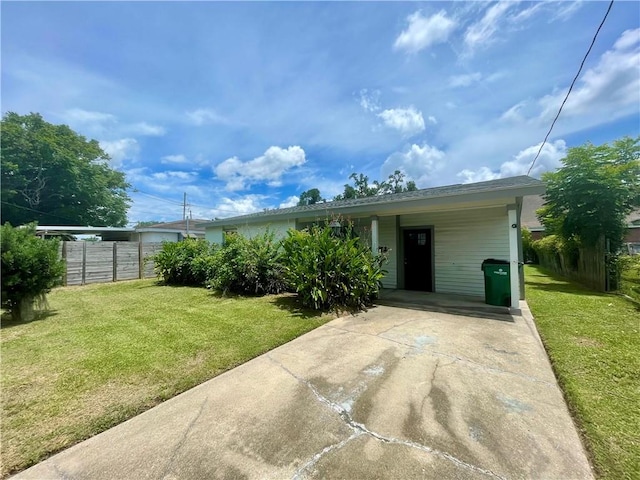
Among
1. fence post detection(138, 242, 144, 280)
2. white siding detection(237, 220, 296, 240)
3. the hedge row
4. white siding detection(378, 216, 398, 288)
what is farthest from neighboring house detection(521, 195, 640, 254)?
fence post detection(138, 242, 144, 280)

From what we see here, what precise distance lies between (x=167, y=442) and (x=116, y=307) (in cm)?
585

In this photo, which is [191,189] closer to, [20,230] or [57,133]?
[57,133]

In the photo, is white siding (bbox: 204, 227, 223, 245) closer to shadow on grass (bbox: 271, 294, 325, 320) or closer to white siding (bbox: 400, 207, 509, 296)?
shadow on grass (bbox: 271, 294, 325, 320)

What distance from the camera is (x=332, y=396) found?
107 inches

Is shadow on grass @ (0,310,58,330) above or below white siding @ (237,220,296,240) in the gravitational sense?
below

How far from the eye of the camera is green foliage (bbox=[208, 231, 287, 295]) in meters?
7.76

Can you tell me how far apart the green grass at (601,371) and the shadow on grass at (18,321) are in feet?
28.1

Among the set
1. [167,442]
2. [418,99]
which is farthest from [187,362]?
[418,99]

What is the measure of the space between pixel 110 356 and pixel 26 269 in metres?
3.35

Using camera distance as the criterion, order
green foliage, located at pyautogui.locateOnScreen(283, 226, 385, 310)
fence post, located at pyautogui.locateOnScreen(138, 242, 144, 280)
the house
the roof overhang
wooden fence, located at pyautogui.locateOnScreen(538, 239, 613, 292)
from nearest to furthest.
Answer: the roof overhang
green foliage, located at pyautogui.locateOnScreen(283, 226, 385, 310)
the house
wooden fence, located at pyautogui.locateOnScreen(538, 239, 613, 292)
fence post, located at pyautogui.locateOnScreen(138, 242, 144, 280)

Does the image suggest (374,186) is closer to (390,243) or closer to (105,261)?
(390,243)

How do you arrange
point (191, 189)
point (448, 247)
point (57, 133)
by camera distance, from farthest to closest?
point (191, 189)
point (57, 133)
point (448, 247)

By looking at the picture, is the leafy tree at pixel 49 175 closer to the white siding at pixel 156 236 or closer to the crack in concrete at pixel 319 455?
the white siding at pixel 156 236

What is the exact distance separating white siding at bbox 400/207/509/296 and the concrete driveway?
14.3 feet
